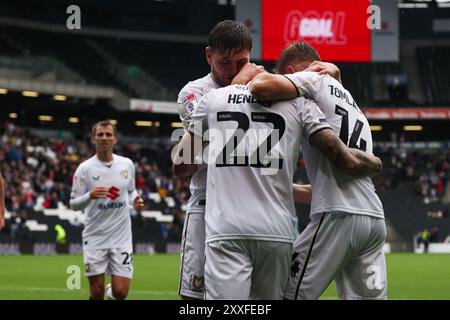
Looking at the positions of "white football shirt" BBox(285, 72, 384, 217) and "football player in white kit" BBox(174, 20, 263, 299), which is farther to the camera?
"football player in white kit" BBox(174, 20, 263, 299)

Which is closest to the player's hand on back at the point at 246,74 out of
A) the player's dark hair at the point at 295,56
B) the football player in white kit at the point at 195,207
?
the football player in white kit at the point at 195,207

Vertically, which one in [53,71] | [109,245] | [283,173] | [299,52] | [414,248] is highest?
[53,71]

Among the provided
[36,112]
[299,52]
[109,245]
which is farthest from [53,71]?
[299,52]

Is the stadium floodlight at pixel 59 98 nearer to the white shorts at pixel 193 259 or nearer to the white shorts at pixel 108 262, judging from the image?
the white shorts at pixel 108 262

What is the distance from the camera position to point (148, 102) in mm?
48312

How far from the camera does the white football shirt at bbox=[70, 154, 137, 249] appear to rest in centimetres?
1141

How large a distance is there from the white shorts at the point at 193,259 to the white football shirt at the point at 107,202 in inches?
211

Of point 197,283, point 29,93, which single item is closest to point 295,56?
point 197,283

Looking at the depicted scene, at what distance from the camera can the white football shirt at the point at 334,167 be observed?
5.29m

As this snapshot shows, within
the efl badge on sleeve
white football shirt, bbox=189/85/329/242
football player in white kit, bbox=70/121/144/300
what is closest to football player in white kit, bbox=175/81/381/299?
white football shirt, bbox=189/85/329/242

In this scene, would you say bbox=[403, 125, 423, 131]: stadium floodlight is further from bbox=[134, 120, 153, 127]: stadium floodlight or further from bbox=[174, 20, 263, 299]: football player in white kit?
bbox=[174, 20, 263, 299]: football player in white kit

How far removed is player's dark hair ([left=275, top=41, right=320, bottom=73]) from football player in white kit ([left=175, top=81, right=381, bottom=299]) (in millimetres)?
505
